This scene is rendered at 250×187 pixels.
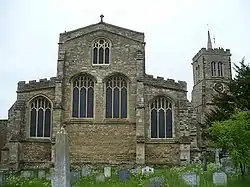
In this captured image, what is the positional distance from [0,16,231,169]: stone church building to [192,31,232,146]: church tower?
53.9 ft

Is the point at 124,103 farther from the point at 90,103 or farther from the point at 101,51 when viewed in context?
the point at 101,51

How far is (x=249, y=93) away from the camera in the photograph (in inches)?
962

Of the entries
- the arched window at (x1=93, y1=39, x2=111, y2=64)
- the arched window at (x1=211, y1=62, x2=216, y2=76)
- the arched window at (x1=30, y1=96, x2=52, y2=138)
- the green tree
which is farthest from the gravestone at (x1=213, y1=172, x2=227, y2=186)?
the arched window at (x1=211, y1=62, x2=216, y2=76)

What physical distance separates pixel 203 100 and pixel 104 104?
60.6 feet

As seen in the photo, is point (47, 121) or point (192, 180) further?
point (47, 121)

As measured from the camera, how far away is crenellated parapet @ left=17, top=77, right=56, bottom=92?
98.5 feet

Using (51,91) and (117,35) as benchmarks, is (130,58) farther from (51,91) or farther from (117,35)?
(51,91)

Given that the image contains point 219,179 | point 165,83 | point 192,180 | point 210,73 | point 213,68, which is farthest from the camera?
point 213,68

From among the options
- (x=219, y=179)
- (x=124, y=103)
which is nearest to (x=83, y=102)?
(x=124, y=103)

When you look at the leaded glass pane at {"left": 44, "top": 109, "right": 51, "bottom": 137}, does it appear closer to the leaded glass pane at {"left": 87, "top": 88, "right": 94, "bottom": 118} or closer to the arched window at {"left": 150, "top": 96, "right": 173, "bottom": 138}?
the leaded glass pane at {"left": 87, "top": 88, "right": 94, "bottom": 118}

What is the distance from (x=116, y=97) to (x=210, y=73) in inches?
816

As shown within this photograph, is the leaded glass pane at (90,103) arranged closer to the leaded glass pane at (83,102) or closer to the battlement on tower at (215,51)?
the leaded glass pane at (83,102)

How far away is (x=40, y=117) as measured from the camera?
98.5 feet

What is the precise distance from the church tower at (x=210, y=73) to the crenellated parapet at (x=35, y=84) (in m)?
20.6
